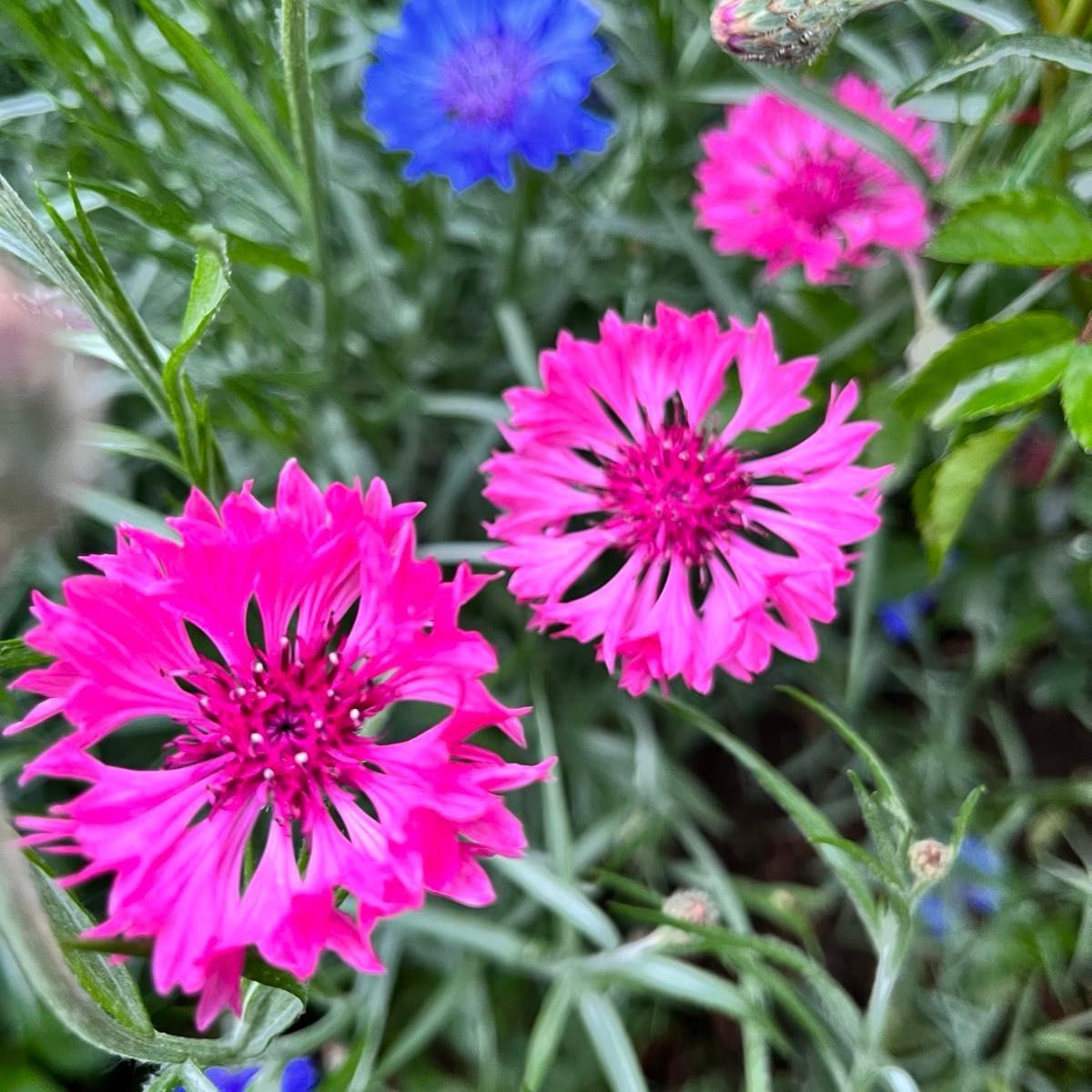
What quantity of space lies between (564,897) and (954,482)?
0.33 m

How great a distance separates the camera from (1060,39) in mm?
452

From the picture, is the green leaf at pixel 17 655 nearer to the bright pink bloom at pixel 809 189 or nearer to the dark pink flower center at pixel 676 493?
the dark pink flower center at pixel 676 493

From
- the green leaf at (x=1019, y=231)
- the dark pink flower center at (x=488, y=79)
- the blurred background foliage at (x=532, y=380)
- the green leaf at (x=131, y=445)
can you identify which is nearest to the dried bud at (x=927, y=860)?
the blurred background foliage at (x=532, y=380)

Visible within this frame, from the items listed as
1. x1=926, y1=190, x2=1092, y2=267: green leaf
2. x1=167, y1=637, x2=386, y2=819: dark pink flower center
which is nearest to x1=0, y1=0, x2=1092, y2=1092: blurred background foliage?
x1=926, y1=190, x2=1092, y2=267: green leaf

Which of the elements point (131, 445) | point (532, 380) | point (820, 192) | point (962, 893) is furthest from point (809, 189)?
point (962, 893)

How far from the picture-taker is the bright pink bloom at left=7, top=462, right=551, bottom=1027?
13.9 inches

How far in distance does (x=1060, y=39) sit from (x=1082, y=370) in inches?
5.8

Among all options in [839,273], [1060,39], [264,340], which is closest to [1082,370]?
[1060,39]

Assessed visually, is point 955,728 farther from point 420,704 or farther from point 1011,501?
point 420,704

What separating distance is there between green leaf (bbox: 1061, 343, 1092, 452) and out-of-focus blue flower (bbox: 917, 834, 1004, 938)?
1.33 ft

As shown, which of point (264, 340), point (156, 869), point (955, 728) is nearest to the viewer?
point (156, 869)

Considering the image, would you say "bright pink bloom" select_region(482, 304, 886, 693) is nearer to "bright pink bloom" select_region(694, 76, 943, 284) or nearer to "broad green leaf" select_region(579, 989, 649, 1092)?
"bright pink bloom" select_region(694, 76, 943, 284)

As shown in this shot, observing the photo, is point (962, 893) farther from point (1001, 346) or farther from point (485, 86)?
point (485, 86)

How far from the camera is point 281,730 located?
463mm
